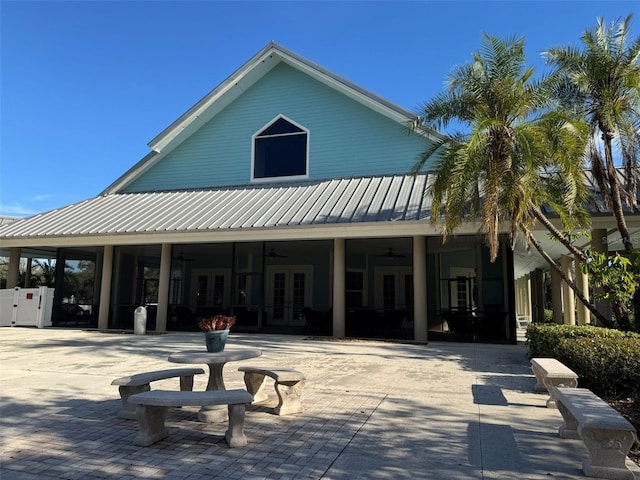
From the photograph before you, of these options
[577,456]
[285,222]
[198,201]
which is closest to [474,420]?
[577,456]

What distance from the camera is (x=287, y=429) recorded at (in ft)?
16.0

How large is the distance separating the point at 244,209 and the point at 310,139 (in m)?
3.90

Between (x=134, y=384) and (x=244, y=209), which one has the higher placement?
(x=244, y=209)

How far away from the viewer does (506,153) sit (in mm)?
Result: 10141

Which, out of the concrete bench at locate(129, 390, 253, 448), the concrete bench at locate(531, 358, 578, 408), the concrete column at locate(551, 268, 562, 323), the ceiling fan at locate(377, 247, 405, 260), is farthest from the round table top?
the concrete column at locate(551, 268, 562, 323)

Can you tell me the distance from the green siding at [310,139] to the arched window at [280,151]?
27 centimetres

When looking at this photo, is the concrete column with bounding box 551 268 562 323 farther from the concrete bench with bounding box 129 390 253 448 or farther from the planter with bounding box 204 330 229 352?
the concrete bench with bounding box 129 390 253 448

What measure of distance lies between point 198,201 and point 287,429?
12638 millimetres

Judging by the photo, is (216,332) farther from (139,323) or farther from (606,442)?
(139,323)

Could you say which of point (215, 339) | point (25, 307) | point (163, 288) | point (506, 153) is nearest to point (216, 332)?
point (215, 339)

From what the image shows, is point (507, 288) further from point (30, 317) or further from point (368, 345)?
point (30, 317)

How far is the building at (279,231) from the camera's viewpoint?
13805mm

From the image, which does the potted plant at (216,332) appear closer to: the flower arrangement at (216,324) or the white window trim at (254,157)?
the flower arrangement at (216,324)

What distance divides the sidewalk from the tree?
3.04 meters
